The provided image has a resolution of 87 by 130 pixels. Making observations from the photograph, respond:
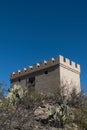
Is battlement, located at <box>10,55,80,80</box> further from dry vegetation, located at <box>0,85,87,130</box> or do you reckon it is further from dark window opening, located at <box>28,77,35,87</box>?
dry vegetation, located at <box>0,85,87,130</box>

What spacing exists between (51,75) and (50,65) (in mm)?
915

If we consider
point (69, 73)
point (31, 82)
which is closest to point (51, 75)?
point (69, 73)

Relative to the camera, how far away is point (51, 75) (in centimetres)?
2367

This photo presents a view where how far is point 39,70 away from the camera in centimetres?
2488

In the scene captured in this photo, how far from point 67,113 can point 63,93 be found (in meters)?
5.10

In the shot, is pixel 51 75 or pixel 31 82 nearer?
pixel 51 75

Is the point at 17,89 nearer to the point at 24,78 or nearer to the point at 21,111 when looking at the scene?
the point at 21,111

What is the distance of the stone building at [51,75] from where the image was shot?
2339 cm

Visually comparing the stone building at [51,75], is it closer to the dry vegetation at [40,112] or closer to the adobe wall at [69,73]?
the adobe wall at [69,73]

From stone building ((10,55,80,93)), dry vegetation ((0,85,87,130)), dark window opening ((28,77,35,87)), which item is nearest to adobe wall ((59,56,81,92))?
stone building ((10,55,80,93))

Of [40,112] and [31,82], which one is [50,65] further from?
[40,112]

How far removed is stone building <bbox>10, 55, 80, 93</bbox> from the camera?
2339 centimetres

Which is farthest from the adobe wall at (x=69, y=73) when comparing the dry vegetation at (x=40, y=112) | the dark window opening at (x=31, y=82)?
the dark window opening at (x=31, y=82)

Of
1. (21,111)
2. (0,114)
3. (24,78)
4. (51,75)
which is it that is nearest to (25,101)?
(21,111)
